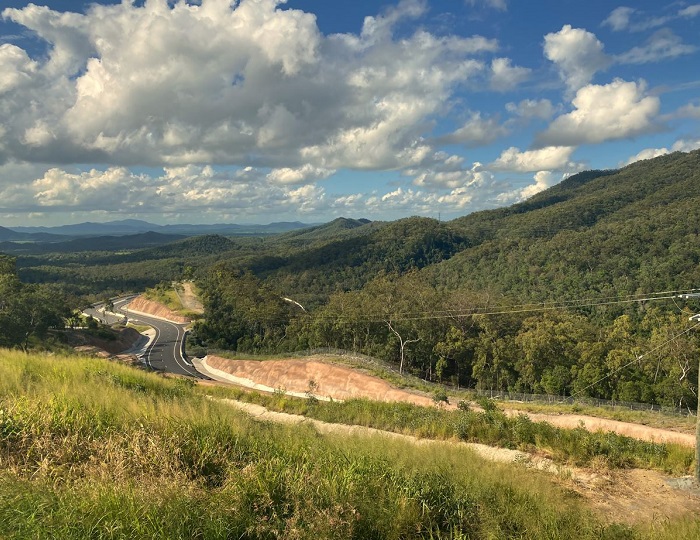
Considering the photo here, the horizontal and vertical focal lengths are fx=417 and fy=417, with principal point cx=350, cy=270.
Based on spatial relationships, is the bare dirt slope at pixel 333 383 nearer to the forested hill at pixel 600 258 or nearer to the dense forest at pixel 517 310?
the dense forest at pixel 517 310

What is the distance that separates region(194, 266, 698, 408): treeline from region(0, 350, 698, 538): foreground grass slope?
25129 mm

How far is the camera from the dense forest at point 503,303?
3434 cm

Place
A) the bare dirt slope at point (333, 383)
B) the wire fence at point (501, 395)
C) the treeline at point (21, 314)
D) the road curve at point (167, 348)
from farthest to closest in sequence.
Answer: the road curve at point (167, 348), the treeline at point (21, 314), the wire fence at point (501, 395), the bare dirt slope at point (333, 383)

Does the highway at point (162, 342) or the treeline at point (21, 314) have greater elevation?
the treeline at point (21, 314)

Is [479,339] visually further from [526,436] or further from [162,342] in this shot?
[162,342]

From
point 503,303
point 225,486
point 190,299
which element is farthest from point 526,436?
point 190,299

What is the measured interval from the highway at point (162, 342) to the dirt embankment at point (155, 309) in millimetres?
1212

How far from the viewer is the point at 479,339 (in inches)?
1639

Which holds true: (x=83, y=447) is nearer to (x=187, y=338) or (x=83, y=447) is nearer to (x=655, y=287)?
(x=187, y=338)

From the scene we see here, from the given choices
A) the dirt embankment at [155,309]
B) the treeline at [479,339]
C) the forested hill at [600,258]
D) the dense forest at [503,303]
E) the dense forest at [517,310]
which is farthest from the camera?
the dirt embankment at [155,309]

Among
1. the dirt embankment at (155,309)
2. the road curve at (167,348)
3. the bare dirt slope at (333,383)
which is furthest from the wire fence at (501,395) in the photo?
the dirt embankment at (155,309)

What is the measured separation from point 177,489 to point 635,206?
160m

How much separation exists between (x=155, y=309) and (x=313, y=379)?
68.6 meters

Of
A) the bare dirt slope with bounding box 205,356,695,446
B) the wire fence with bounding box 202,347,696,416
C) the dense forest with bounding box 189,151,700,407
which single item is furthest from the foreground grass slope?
the wire fence with bounding box 202,347,696,416
